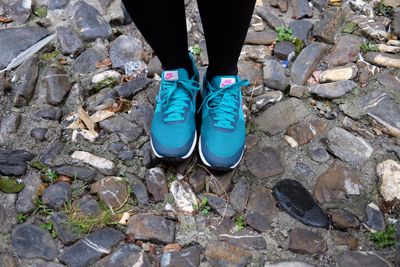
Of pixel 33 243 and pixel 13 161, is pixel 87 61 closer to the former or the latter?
pixel 13 161

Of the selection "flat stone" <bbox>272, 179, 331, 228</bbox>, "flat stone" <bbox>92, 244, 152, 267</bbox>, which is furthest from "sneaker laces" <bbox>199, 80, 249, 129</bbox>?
"flat stone" <bbox>92, 244, 152, 267</bbox>

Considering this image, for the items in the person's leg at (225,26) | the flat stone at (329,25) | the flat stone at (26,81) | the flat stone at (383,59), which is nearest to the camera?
the person's leg at (225,26)

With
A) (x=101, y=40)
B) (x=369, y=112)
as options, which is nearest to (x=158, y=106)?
(x=101, y=40)

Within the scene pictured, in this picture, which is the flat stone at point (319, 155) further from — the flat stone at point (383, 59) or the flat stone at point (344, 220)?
the flat stone at point (383, 59)

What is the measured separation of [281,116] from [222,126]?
12.1 inches

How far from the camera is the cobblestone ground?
147 centimetres

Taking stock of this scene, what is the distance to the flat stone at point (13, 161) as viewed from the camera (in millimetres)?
1645

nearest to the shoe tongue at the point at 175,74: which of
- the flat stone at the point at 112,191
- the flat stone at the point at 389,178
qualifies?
the flat stone at the point at 112,191

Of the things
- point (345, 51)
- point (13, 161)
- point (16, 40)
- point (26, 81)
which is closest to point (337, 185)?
point (345, 51)

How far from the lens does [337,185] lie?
1612mm

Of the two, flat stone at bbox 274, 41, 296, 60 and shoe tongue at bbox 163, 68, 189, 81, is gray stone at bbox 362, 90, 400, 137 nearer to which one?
flat stone at bbox 274, 41, 296, 60

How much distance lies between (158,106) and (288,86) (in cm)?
52

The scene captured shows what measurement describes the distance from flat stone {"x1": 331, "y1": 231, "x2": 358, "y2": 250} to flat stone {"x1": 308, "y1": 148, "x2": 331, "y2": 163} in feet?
0.93

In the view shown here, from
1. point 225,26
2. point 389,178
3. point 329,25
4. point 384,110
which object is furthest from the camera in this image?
point 329,25
